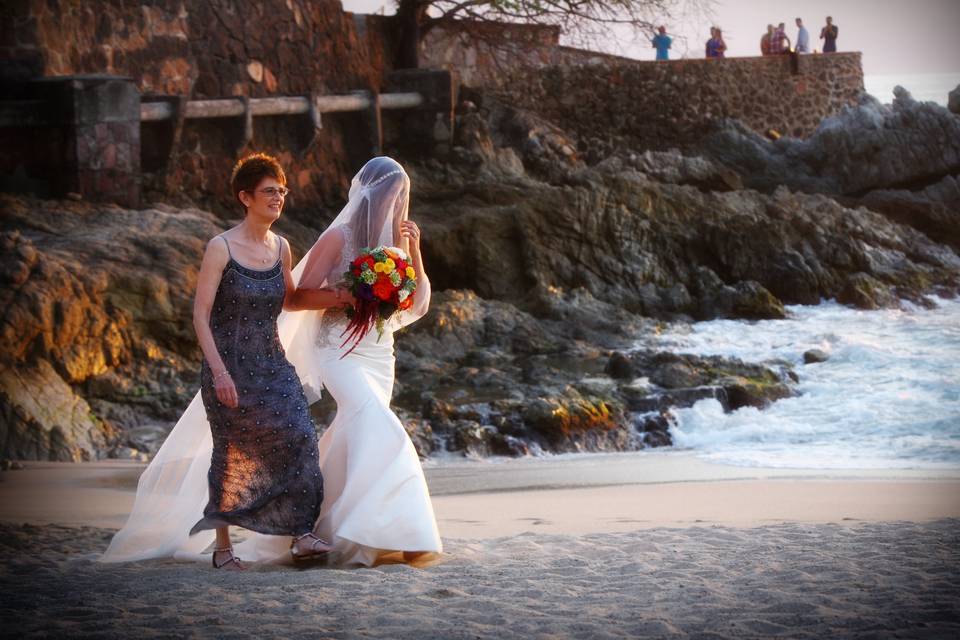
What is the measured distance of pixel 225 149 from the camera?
1605 centimetres

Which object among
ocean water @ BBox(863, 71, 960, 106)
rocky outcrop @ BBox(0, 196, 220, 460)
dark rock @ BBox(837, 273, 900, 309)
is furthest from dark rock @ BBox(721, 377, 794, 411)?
ocean water @ BBox(863, 71, 960, 106)

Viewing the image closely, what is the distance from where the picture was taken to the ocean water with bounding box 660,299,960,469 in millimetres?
11149

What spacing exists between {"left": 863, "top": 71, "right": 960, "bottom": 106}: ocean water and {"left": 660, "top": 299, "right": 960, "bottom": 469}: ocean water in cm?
905

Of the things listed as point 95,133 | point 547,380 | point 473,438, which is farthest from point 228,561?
point 95,133

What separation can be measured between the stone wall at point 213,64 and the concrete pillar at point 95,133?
0.39m

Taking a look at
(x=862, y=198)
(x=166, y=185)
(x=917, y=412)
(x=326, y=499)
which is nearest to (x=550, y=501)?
(x=326, y=499)

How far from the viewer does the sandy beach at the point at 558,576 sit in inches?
190

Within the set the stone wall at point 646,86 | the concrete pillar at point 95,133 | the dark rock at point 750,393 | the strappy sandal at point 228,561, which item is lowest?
the dark rock at point 750,393

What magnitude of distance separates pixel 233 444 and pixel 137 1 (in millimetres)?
10414

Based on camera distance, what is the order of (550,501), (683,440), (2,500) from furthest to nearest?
(683,440)
(550,501)
(2,500)

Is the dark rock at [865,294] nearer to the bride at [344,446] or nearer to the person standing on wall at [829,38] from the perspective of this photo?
the person standing on wall at [829,38]

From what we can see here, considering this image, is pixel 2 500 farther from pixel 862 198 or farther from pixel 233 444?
pixel 862 198

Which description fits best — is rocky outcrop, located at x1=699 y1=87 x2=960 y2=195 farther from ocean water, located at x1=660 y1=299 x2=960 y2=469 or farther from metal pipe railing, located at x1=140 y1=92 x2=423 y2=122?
metal pipe railing, located at x1=140 y1=92 x2=423 y2=122

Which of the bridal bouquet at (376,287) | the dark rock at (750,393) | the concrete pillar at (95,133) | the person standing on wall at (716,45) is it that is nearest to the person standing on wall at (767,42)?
the person standing on wall at (716,45)
